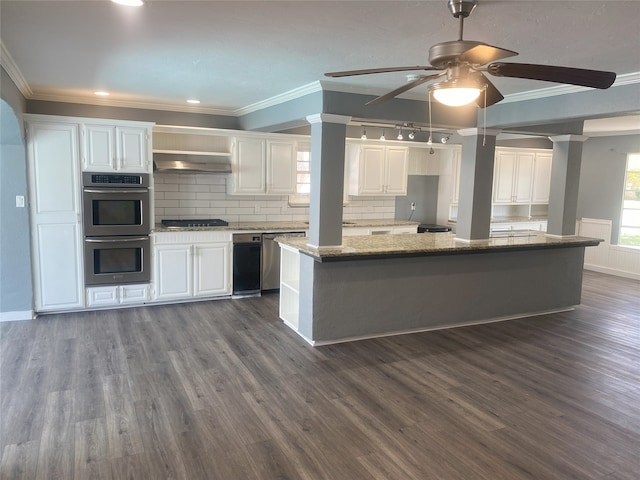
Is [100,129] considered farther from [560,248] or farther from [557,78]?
[560,248]

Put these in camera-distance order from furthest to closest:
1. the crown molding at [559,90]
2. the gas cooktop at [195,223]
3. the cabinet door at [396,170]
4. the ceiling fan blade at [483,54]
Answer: the cabinet door at [396,170] → the gas cooktop at [195,223] → the crown molding at [559,90] → the ceiling fan blade at [483,54]

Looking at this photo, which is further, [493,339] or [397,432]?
[493,339]

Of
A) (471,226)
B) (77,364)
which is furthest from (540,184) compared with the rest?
(77,364)

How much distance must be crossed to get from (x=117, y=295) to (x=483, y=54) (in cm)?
470

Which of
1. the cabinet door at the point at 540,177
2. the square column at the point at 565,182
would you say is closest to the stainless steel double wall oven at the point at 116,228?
the square column at the point at 565,182

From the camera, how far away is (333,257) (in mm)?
4125

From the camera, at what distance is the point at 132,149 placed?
5184 mm

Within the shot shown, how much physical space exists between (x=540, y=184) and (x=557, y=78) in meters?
6.72

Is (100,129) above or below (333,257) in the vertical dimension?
above

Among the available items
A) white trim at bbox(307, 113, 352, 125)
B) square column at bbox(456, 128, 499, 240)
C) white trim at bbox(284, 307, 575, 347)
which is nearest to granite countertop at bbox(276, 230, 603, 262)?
square column at bbox(456, 128, 499, 240)

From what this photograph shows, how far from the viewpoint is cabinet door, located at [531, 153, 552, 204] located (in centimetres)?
823

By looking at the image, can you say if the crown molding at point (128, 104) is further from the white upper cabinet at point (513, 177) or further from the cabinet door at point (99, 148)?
the white upper cabinet at point (513, 177)

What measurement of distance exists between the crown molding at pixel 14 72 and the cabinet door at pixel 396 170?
4.57 metres

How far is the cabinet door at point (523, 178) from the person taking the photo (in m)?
8.08
